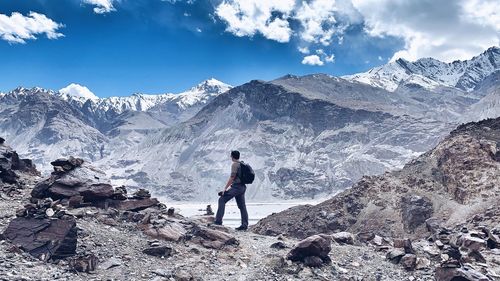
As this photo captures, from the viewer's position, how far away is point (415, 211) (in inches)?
1989

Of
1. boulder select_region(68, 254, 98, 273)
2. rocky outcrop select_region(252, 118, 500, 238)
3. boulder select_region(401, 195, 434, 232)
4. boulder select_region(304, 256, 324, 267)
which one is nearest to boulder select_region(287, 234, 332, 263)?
boulder select_region(304, 256, 324, 267)

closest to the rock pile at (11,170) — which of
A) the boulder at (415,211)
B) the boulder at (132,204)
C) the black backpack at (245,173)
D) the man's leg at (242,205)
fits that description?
the boulder at (132,204)

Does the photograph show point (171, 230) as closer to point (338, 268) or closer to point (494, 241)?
point (338, 268)

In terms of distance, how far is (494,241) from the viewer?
17.4 m

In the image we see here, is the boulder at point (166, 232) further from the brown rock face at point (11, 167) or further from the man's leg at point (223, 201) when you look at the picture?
the brown rock face at point (11, 167)

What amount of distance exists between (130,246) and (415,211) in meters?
44.4

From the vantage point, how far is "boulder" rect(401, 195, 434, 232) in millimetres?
49781

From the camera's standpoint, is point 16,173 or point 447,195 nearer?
point 16,173

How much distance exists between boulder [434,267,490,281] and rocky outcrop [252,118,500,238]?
32.6 meters

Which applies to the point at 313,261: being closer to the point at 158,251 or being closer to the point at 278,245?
the point at 278,245

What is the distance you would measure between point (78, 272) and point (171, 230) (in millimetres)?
4095

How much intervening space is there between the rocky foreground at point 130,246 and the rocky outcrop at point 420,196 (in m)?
30.0

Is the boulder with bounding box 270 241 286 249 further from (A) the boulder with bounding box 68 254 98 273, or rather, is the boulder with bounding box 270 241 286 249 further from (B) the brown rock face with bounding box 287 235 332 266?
(A) the boulder with bounding box 68 254 98 273

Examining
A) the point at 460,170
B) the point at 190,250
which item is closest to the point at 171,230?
the point at 190,250
